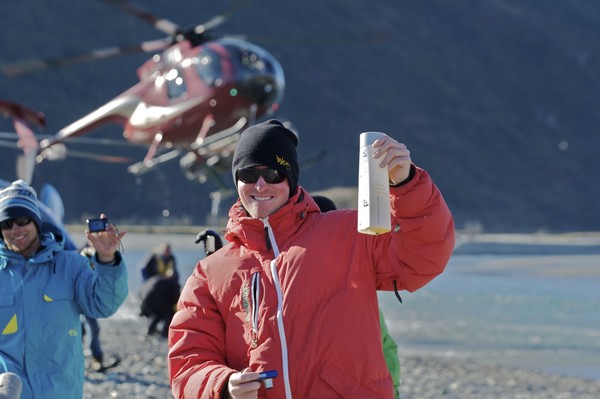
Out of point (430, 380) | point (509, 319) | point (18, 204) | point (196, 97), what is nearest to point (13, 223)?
point (18, 204)

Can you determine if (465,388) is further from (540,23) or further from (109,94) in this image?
(540,23)

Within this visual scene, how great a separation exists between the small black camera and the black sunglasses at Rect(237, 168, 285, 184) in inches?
43.2

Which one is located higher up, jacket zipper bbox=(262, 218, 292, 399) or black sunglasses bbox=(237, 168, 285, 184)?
black sunglasses bbox=(237, 168, 285, 184)

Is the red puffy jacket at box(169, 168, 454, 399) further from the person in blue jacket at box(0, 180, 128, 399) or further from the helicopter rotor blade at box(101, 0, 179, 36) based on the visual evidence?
Result: the helicopter rotor blade at box(101, 0, 179, 36)

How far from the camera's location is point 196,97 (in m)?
17.5

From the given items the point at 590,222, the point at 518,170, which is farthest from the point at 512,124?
the point at 590,222

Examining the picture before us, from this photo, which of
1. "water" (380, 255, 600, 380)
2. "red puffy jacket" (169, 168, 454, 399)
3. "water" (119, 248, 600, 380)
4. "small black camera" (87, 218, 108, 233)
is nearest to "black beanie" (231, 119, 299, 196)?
"red puffy jacket" (169, 168, 454, 399)

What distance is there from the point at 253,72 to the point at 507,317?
17.9 feet

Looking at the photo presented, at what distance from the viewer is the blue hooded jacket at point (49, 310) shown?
4.17 m

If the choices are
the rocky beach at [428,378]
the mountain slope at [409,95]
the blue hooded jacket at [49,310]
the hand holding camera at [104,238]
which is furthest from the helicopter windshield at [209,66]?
the mountain slope at [409,95]

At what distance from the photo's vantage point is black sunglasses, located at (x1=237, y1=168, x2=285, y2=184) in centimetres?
317

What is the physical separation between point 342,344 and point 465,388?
7438 millimetres

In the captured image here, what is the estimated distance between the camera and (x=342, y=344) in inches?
117

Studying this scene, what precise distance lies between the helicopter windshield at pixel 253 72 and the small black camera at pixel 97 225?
42.9ft
